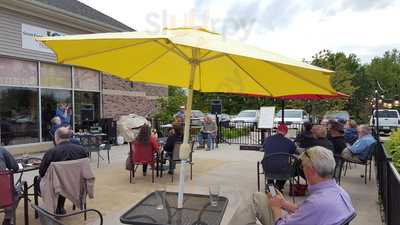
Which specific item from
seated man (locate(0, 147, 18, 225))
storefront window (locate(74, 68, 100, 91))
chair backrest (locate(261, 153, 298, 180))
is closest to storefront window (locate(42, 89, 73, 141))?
storefront window (locate(74, 68, 100, 91))

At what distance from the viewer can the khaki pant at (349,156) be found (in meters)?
7.93

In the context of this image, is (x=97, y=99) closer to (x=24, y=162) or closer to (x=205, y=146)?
(x=205, y=146)

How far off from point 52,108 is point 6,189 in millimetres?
9219

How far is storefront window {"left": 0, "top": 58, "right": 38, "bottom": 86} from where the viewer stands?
11.3 metres

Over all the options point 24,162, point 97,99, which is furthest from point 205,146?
point 24,162

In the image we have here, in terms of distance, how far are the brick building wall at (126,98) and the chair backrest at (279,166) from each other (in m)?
10.7

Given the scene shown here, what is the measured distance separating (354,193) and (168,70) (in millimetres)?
4252

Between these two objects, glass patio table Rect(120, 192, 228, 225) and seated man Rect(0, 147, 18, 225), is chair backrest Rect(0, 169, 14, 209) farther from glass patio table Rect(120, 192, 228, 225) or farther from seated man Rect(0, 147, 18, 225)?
glass patio table Rect(120, 192, 228, 225)

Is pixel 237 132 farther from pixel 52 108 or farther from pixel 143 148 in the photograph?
pixel 143 148

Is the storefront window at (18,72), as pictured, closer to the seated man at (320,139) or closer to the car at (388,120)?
the seated man at (320,139)

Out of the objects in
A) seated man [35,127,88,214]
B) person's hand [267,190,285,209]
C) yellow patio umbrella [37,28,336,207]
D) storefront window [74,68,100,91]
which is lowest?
person's hand [267,190,285,209]

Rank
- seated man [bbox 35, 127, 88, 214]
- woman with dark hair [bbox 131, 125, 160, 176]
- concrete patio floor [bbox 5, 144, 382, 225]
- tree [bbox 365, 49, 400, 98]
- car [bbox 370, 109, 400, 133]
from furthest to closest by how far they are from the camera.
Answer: tree [bbox 365, 49, 400, 98] < car [bbox 370, 109, 400, 133] < woman with dark hair [bbox 131, 125, 160, 176] < concrete patio floor [bbox 5, 144, 382, 225] < seated man [bbox 35, 127, 88, 214]

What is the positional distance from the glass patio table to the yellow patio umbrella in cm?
18

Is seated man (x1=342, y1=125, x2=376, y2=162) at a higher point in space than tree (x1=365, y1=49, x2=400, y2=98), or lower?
lower
